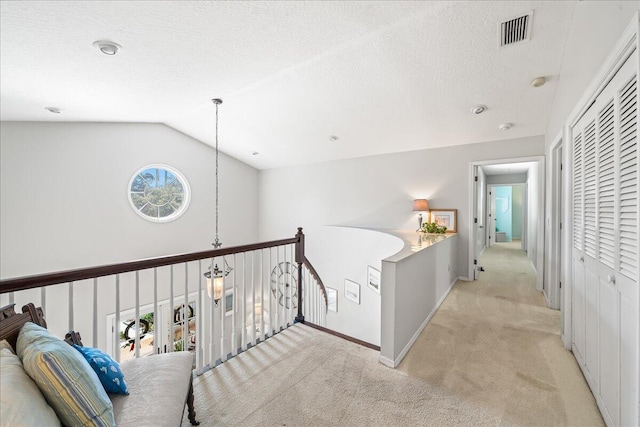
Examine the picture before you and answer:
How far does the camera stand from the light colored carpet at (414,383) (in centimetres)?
157

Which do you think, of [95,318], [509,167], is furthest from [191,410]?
[509,167]

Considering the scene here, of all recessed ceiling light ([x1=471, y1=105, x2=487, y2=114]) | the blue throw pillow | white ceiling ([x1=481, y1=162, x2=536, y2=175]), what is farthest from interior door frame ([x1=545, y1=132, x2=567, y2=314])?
the blue throw pillow

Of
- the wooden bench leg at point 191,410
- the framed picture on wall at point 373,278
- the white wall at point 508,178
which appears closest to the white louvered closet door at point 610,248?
the wooden bench leg at point 191,410

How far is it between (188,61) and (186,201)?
378cm

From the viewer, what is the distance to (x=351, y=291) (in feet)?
16.4

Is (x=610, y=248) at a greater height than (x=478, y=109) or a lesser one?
lesser

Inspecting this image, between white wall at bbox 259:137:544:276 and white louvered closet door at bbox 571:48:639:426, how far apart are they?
253cm

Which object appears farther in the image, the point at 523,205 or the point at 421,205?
the point at 523,205

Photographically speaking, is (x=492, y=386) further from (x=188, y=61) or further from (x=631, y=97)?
(x=188, y=61)

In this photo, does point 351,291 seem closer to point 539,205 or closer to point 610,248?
point 539,205

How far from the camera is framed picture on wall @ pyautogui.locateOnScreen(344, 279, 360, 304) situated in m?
4.87

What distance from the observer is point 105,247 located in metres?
4.84

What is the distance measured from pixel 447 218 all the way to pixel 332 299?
107 inches

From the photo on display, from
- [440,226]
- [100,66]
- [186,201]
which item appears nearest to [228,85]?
[100,66]
